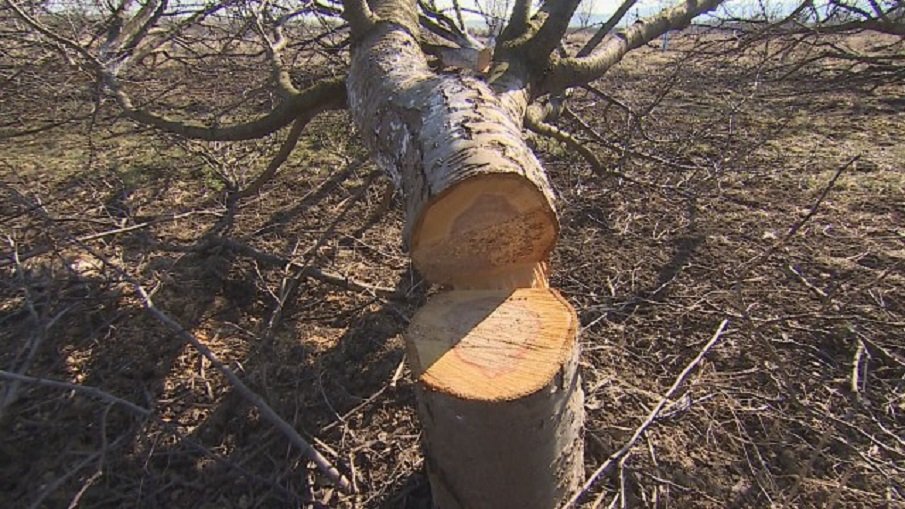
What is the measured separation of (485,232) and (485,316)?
0.67 feet

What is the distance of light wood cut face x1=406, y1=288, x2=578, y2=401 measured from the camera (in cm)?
119

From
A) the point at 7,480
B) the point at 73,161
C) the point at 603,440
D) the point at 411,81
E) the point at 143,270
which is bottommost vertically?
the point at 603,440

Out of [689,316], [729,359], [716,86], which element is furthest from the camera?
[716,86]

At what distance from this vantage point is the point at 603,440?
1.80 metres

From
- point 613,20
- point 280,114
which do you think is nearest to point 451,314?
point 280,114

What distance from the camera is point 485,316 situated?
1.36 metres

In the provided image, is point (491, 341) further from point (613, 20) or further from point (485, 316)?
point (613, 20)

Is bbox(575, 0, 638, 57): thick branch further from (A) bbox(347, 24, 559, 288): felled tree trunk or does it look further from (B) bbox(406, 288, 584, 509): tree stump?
(B) bbox(406, 288, 584, 509): tree stump

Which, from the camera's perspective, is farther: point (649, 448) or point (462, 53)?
point (462, 53)

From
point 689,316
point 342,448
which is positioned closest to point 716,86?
point 689,316

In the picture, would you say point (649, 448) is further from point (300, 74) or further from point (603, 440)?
point (300, 74)

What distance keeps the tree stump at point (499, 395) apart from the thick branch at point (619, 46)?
1.29 meters

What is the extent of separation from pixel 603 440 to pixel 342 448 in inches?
32.6

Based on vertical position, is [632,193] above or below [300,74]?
below
